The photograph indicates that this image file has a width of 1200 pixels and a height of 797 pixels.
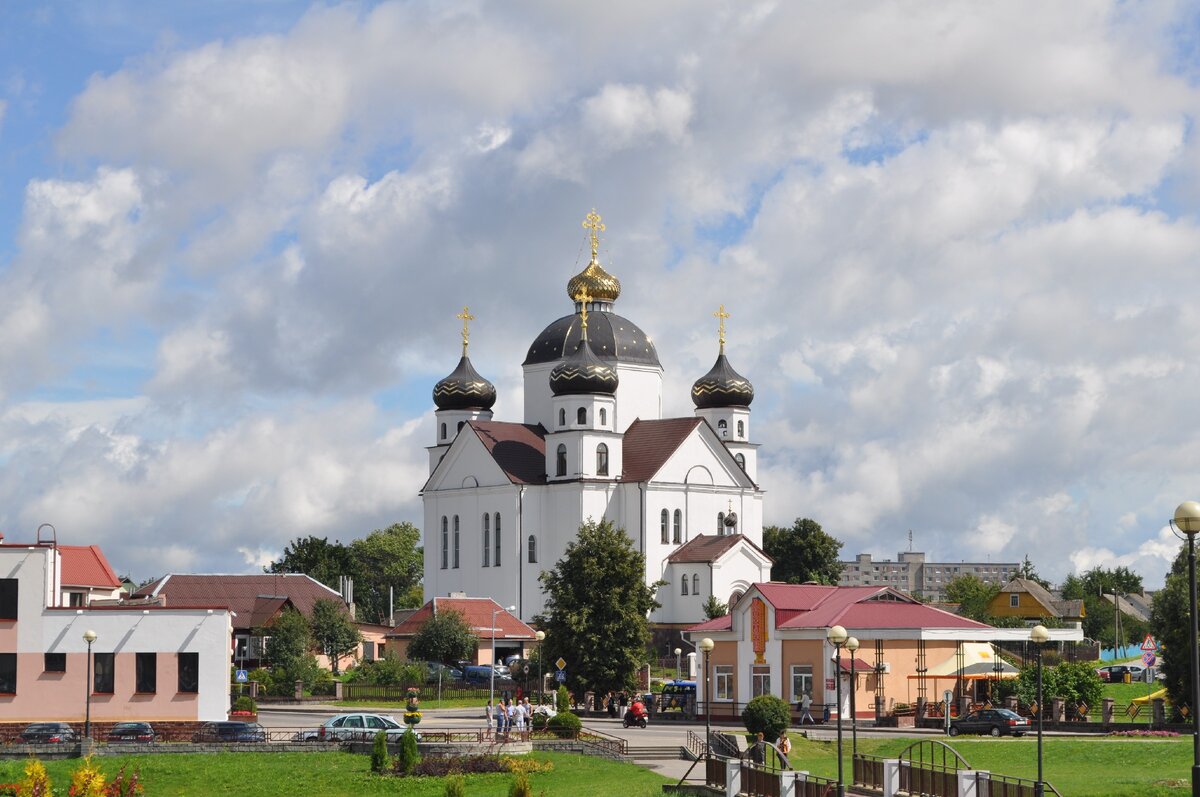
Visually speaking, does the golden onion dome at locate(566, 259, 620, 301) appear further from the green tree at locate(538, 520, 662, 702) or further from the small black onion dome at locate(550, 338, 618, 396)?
the green tree at locate(538, 520, 662, 702)

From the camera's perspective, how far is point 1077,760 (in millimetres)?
40062

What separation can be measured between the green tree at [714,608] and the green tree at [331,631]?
16659 millimetres

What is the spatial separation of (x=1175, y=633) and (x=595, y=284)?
48626 mm

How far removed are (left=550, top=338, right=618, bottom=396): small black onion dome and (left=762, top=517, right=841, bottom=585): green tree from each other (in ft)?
76.2

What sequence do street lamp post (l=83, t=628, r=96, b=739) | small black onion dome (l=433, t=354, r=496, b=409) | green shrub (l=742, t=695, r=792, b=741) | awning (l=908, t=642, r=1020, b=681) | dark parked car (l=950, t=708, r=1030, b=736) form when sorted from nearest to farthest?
green shrub (l=742, t=695, r=792, b=741), street lamp post (l=83, t=628, r=96, b=739), dark parked car (l=950, t=708, r=1030, b=736), awning (l=908, t=642, r=1020, b=681), small black onion dome (l=433, t=354, r=496, b=409)

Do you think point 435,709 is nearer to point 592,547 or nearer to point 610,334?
point 592,547

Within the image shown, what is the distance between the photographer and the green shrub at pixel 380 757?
4156 cm

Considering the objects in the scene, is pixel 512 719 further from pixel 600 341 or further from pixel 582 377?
pixel 600 341

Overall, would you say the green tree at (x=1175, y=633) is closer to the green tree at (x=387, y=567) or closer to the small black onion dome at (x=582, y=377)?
the small black onion dome at (x=582, y=377)

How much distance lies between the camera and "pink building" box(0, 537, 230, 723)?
49.3 m

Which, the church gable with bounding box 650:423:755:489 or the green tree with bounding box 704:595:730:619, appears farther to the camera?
the church gable with bounding box 650:423:755:489

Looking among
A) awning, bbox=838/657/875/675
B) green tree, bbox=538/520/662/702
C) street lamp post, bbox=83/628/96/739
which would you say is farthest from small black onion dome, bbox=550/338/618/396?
street lamp post, bbox=83/628/96/739

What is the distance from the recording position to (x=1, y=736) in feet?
147

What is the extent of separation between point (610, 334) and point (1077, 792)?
64.3m
